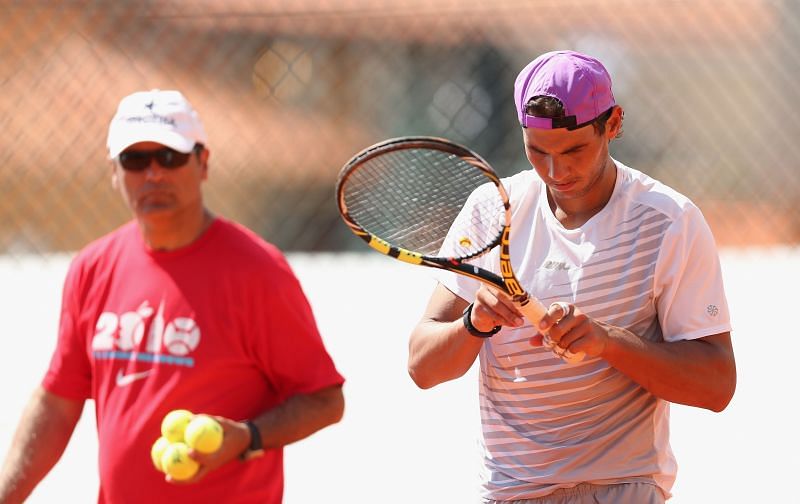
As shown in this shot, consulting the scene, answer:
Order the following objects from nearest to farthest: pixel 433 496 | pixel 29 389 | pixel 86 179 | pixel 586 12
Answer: pixel 433 496 → pixel 29 389 → pixel 586 12 → pixel 86 179

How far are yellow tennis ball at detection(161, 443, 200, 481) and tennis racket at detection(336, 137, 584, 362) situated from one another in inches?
25.6

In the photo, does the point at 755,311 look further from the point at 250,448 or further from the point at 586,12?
the point at 250,448

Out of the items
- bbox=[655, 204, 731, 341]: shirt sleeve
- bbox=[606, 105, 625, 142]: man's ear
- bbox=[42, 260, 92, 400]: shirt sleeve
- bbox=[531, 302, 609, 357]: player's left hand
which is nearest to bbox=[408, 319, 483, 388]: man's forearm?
bbox=[531, 302, 609, 357]: player's left hand

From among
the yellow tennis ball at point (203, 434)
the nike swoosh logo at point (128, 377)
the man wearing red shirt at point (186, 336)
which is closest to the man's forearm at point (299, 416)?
the man wearing red shirt at point (186, 336)

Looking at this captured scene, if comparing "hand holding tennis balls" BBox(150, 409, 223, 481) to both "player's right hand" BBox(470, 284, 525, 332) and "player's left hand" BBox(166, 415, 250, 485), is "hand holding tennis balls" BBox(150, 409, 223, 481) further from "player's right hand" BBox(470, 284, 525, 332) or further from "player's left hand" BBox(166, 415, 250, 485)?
"player's right hand" BBox(470, 284, 525, 332)

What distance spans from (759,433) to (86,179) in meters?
4.64

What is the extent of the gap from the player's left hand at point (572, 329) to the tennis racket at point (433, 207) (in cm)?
4

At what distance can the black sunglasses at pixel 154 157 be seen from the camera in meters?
3.04

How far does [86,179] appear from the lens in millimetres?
8430

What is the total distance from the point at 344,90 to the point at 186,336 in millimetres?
5899

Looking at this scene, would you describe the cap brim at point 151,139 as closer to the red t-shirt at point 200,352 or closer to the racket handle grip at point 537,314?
the red t-shirt at point 200,352

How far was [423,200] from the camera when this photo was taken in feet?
11.4

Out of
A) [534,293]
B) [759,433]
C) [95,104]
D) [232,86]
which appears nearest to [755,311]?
[759,433]

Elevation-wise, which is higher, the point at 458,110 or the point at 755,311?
the point at 458,110
